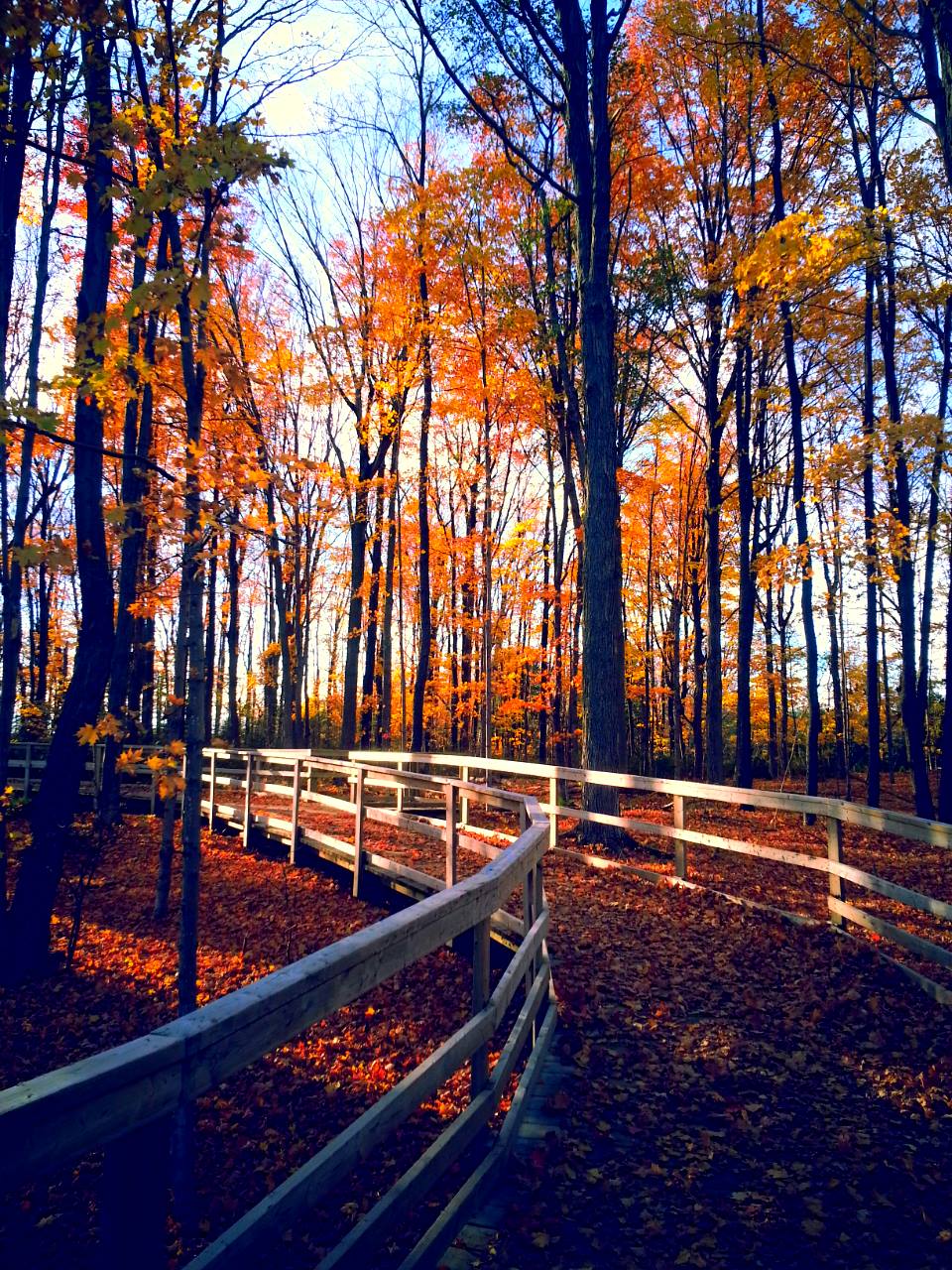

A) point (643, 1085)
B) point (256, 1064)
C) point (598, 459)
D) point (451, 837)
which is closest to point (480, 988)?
point (643, 1085)

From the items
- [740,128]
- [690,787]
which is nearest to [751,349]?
[740,128]

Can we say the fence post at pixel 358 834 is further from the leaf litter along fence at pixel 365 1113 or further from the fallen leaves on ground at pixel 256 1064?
the leaf litter along fence at pixel 365 1113

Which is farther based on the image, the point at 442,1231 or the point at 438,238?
the point at 438,238

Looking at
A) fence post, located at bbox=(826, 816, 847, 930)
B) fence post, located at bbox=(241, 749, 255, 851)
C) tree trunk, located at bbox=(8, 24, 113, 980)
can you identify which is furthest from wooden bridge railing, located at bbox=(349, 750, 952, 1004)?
fence post, located at bbox=(241, 749, 255, 851)

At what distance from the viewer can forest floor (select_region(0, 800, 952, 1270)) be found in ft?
10.2

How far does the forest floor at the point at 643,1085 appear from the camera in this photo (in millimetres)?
3115

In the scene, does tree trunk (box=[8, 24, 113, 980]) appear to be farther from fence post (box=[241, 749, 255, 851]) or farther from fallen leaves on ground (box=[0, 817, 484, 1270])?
fence post (box=[241, 749, 255, 851])

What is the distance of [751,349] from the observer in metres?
15.5

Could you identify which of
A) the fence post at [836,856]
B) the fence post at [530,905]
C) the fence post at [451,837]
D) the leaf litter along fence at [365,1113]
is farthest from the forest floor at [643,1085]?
the fence post at [451,837]

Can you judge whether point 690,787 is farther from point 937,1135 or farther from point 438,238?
point 438,238

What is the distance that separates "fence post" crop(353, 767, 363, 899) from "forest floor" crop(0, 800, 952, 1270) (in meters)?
0.47

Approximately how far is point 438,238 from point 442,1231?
1847cm

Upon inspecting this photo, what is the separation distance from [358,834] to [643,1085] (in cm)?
616

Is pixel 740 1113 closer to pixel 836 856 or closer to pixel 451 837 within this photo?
pixel 836 856
